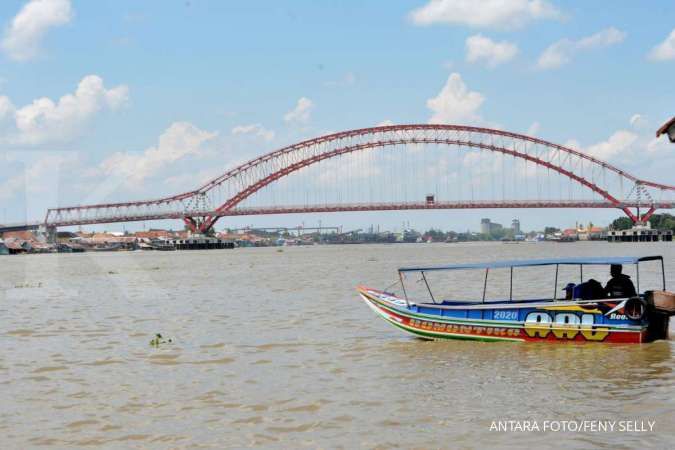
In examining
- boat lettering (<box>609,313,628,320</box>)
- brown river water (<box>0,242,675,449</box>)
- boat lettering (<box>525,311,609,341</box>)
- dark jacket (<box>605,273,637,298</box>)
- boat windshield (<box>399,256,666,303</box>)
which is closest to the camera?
brown river water (<box>0,242,675,449</box>)

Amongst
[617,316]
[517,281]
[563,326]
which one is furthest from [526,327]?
[517,281]

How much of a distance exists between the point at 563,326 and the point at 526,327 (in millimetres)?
622

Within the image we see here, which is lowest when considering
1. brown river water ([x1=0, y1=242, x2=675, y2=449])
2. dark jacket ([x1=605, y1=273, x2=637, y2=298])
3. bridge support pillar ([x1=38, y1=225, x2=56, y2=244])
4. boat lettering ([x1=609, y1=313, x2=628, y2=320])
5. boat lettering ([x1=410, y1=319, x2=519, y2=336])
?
brown river water ([x1=0, y1=242, x2=675, y2=449])

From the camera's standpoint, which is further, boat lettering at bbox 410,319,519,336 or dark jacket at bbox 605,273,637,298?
boat lettering at bbox 410,319,519,336

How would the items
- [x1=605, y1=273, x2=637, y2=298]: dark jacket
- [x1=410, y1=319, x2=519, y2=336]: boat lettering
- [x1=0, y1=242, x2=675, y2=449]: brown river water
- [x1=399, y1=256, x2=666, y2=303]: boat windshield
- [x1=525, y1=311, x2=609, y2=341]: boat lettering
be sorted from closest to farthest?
[x1=0, y1=242, x2=675, y2=449]: brown river water < [x1=525, y1=311, x2=609, y2=341]: boat lettering < [x1=605, y1=273, x2=637, y2=298]: dark jacket < [x1=410, y1=319, x2=519, y2=336]: boat lettering < [x1=399, y1=256, x2=666, y2=303]: boat windshield

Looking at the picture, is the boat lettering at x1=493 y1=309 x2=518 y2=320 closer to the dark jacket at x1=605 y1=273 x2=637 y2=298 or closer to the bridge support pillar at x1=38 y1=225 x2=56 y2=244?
the dark jacket at x1=605 y1=273 x2=637 y2=298

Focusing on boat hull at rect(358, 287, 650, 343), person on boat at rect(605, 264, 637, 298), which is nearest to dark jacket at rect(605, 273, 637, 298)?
person on boat at rect(605, 264, 637, 298)

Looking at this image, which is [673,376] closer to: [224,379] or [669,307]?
[669,307]

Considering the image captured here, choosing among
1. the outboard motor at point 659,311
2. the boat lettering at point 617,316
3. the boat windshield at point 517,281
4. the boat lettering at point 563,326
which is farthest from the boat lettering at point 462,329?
the outboard motor at point 659,311

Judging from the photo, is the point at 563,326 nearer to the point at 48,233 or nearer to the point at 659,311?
the point at 659,311

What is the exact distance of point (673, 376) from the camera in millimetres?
10359

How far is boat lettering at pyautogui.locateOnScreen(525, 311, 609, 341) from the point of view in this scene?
520 inches

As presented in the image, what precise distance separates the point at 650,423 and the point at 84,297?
880 inches

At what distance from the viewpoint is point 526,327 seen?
44.3 ft
